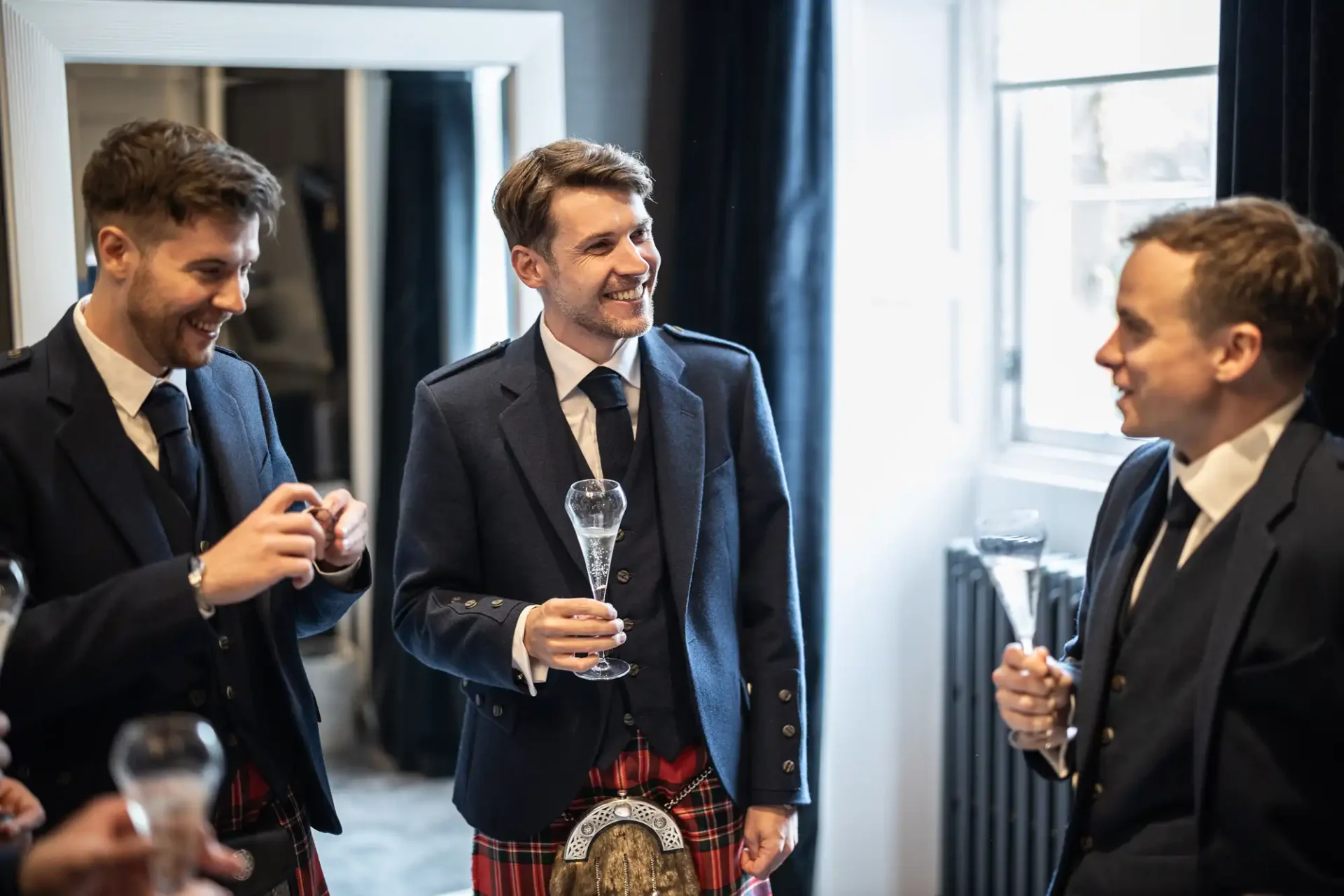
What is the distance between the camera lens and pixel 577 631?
1.93 metres

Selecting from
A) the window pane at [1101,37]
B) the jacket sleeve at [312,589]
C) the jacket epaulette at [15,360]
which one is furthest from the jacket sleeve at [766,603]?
the window pane at [1101,37]

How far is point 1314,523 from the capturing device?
5.28ft

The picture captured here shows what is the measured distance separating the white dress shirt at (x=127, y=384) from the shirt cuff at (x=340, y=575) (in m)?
0.28

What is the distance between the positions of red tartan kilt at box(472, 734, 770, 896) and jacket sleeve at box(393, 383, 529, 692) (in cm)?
23

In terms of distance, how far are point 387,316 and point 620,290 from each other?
1.20 metres

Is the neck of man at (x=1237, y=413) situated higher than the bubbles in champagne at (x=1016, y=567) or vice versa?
the neck of man at (x=1237, y=413)

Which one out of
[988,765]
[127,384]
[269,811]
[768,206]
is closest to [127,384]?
[127,384]

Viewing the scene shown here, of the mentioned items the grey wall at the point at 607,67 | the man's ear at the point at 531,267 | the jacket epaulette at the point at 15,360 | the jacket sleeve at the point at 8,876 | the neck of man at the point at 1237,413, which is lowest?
the jacket sleeve at the point at 8,876

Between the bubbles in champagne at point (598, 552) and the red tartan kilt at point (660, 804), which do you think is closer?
the bubbles in champagne at point (598, 552)

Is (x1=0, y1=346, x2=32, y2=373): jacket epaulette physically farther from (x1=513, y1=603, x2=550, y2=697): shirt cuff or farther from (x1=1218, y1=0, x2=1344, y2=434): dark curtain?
(x1=1218, y1=0, x2=1344, y2=434): dark curtain

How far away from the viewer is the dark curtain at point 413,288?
10.4 ft

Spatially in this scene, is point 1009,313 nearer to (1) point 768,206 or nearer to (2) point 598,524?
(1) point 768,206

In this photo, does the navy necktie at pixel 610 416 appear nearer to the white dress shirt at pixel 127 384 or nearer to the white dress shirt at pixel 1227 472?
the white dress shirt at pixel 127 384

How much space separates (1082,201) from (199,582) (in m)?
2.41
